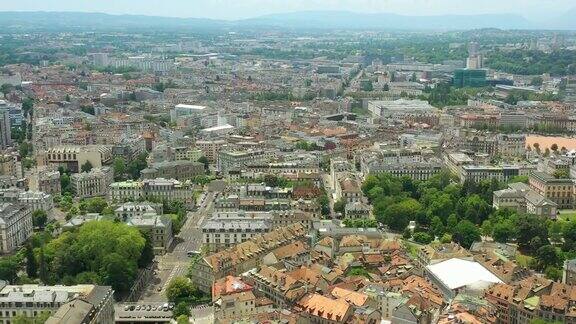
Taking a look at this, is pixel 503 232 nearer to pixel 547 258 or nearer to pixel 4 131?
pixel 547 258

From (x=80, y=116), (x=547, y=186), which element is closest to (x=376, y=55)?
(x=80, y=116)

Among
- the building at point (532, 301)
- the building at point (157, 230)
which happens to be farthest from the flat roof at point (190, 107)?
the building at point (532, 301)

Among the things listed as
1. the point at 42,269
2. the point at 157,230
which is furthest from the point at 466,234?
the point at 42,269

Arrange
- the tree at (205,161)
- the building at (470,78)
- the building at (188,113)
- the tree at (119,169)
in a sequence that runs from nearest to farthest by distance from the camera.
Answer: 1. the tree at (119,169)
2. the tree at (205,161)
3. the building at (188,113)
4. the building at (470,78)

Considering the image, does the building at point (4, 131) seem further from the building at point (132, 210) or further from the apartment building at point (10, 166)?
the building at point (132, 210)

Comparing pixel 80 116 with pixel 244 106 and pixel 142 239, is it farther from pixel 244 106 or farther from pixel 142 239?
pixel 142 239

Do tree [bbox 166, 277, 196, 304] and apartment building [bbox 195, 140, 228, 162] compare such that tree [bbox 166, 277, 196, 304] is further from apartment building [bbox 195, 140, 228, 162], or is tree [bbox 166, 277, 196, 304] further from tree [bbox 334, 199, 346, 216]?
apartment building [bbox 195, 140, 228, 162]

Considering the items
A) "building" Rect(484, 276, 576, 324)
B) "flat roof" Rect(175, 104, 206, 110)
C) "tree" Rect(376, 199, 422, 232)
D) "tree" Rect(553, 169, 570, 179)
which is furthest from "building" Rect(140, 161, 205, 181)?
"building" Rect(484, 276, 576, 324)
